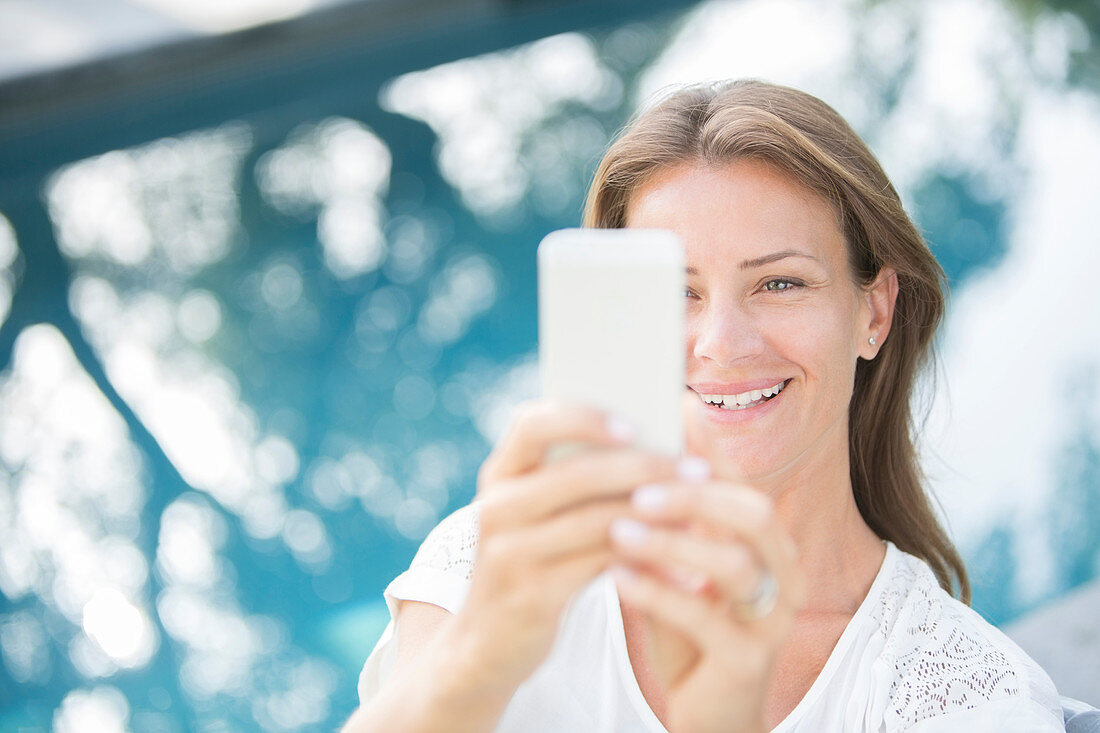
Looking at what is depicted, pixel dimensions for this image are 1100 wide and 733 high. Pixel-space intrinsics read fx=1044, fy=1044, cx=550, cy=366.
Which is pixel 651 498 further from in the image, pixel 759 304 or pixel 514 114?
pixel 514 114

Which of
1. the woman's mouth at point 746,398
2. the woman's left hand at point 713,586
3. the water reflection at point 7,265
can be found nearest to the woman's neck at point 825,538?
the woman's mouth at point 746,398

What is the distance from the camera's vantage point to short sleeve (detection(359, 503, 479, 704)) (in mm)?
1484

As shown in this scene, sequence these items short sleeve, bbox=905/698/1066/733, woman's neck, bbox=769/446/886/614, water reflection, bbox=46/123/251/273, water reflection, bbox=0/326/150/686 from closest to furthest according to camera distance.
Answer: short sleeve, bbox=905/698/1066/733, woman's neck, bbox=769/446/886/614, water reflection, bbox=0/326/150/686, water reflection, bbox=46/123/251/273

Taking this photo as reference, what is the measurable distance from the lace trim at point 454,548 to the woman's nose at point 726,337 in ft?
1.39

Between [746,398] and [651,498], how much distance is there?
81 centimetres

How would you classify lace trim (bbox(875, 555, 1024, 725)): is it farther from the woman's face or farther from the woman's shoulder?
the woman's face

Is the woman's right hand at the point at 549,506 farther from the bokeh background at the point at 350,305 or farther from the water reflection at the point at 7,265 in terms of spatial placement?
the water reflection at the point at 7,265

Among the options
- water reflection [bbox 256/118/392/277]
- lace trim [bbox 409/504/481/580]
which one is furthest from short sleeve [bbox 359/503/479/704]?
water reflection [bbox 256/118/392/277]

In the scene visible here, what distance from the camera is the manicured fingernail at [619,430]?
30.6 inches

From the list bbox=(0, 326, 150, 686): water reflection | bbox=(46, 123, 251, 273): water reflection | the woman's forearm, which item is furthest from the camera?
bbox=(46, 123, 251, 273): water reflection

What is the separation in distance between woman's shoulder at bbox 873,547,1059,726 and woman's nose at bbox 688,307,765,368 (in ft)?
1.58

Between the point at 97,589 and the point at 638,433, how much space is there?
3828mm

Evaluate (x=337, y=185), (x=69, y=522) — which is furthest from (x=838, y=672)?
(x=337, y=185)

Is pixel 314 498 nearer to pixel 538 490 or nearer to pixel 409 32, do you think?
pixel 538 490
